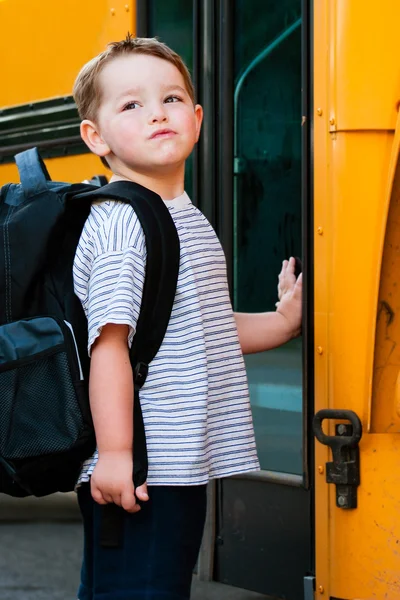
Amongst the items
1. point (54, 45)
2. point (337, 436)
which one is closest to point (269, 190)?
point (337, 436)

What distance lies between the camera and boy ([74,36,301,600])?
68.2 inches

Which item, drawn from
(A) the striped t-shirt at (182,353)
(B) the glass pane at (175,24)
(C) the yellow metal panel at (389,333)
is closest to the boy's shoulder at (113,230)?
(A) the striped t-shirt at (182,353)

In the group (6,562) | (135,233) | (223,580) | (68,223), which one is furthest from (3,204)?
(6,562)

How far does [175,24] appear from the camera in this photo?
2881mm

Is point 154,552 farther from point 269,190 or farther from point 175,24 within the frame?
point 175,24

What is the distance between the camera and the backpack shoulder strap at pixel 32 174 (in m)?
1.83

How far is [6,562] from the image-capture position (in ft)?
11.6

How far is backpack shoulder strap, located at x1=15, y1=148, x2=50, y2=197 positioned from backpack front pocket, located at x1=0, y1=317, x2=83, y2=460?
0.74 feet

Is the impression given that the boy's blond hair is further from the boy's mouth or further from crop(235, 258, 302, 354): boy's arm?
crop(235, 258, 302, 354): boy's arm

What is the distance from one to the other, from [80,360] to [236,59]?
1229mm

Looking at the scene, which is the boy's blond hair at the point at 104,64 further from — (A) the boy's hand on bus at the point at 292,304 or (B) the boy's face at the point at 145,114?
(A) the boy's hand on bus at the point at 292,304

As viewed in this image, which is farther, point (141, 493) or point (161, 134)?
point (161, 134)

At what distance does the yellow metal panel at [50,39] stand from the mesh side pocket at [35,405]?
138 centimetres

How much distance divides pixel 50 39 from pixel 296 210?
0.98 meters
